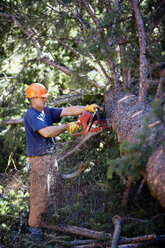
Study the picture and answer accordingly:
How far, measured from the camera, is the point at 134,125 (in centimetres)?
355

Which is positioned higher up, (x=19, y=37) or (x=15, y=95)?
(x=19, y=37)

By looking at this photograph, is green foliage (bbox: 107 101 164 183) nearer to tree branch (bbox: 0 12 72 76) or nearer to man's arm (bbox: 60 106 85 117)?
man's arm (bbox: 60 106 85 117)

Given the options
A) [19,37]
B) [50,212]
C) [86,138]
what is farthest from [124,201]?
[19,37]

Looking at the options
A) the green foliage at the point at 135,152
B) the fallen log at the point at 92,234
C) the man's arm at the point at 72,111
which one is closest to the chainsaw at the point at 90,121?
the man's arm at the point at 72,111

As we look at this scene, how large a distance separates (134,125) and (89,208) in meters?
1.52

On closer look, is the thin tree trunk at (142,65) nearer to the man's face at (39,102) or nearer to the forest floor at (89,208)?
the forest floor at (89,208)

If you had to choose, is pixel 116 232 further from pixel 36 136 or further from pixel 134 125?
pixel 36 136

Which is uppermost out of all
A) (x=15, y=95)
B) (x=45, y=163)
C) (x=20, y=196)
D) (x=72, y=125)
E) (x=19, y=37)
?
(x=19, y=37)

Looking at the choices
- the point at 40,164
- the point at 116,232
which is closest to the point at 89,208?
the point at 40,164

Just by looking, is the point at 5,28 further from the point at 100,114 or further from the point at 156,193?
the point at 156,193

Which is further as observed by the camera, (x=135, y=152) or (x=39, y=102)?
(x=39, y=102)

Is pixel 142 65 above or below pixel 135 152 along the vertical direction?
above

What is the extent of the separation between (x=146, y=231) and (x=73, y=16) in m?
4.65

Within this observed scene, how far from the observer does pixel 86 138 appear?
17.8 ft
